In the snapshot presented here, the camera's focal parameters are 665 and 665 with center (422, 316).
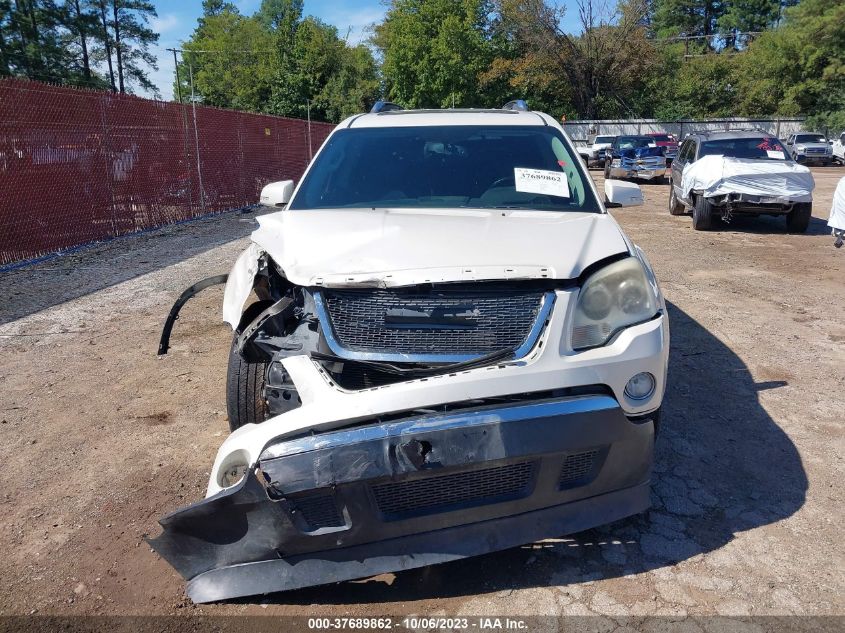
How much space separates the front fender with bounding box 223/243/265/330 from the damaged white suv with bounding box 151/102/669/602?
36 millimetres

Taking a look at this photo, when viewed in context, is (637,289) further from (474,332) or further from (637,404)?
(474,332)

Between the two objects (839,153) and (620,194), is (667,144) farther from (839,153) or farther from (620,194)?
(620,194)

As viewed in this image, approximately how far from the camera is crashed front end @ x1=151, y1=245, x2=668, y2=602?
227 cm

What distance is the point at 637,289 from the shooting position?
106 inches

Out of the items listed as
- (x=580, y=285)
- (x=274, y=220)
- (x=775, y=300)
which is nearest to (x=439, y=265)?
(x=580, y=285)

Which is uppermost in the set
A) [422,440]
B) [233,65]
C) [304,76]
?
[233,65]

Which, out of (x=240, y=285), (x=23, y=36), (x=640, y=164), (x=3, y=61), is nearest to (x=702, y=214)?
(x=240, y=285)

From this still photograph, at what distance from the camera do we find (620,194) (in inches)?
159

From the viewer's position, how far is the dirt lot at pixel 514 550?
2.54 meters

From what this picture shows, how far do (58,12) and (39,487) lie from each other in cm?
4143

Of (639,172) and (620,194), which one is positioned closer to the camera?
(620,194)

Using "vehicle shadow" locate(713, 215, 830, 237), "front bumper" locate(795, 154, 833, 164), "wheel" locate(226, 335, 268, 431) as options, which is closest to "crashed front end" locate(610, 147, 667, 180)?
"vehicle shadow" locate(713, 215, 830, 237)

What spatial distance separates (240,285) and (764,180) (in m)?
9.78

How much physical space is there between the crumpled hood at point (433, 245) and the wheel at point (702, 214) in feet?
29.1
